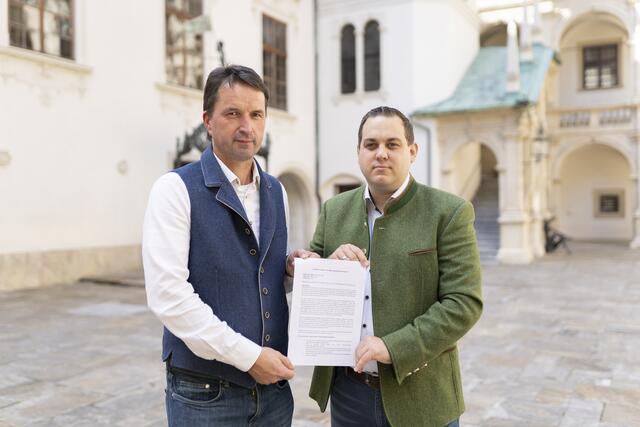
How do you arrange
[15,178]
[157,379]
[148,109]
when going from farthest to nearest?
[148,109] < [15,178] < [157,379]

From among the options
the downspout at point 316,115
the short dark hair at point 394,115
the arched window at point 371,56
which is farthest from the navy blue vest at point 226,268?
the arched window at point 371,56

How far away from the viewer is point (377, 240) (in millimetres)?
2248

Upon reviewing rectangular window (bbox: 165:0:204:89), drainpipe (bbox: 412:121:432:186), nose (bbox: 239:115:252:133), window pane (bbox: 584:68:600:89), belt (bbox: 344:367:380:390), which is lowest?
belt (bbox: 344:367:380:390)

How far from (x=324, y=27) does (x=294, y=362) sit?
18.1m

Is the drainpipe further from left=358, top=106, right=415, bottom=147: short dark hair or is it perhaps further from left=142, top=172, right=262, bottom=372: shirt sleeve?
left=142, top=172, right=262, bottom=372: shirt sleeve

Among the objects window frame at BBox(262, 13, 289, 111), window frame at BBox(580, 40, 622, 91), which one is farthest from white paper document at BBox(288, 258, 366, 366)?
window frame at BBox(580, 40, 622, 91)

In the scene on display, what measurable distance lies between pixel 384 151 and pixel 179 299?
2.88 feet

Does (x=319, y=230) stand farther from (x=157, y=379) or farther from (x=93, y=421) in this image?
(x=157, y=379)

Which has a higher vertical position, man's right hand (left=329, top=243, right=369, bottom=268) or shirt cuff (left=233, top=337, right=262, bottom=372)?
man's right hand (left=329, top=243, right=369, bottom=268)

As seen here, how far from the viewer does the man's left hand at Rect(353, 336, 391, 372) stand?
2055 mm

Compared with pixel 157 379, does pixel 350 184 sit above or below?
above

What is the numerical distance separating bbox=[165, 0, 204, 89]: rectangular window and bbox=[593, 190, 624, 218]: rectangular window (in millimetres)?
18052

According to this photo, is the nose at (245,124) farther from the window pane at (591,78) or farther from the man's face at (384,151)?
the window pane at (591,78)

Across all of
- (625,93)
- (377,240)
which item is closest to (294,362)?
(377,240)
